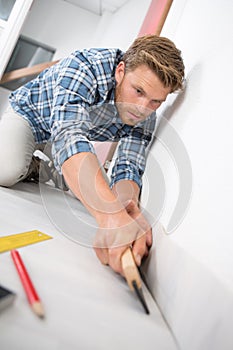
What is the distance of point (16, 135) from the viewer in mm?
1406

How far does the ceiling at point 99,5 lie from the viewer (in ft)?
12.7

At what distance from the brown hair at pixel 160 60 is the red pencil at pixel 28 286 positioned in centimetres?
74

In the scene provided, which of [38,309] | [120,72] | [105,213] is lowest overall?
[38,309]

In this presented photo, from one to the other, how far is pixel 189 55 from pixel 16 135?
837 mm

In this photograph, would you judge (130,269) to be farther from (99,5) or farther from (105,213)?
(99,5)

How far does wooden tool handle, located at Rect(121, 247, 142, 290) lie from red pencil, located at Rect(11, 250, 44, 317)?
201mm

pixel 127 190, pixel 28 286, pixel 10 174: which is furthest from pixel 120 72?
pixel 28 286

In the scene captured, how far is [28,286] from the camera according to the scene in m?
0.44

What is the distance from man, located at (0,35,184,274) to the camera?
2.53 ft

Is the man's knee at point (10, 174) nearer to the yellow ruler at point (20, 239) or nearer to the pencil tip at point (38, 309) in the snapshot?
the yellow ruler at point (20, 239)

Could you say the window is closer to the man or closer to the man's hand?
the man

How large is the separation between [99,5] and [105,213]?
160 inches

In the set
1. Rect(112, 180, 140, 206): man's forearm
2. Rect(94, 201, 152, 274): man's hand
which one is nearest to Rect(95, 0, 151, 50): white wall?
Rect(112, 180, 140, 206): man's forearm

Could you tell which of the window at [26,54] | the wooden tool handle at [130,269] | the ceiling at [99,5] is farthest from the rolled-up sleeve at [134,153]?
the window at [26,54]
